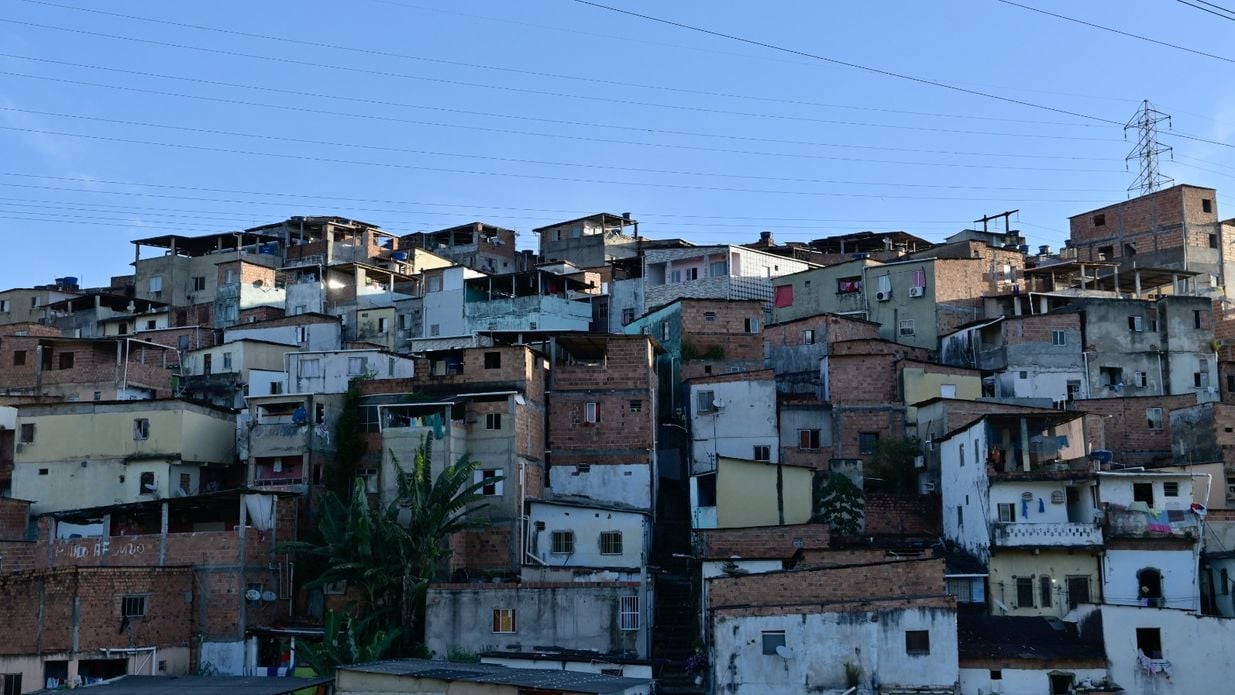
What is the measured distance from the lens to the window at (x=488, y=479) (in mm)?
40188

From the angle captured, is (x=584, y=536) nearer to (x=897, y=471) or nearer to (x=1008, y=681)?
(x=897, y=471)

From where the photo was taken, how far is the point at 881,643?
1252 inches

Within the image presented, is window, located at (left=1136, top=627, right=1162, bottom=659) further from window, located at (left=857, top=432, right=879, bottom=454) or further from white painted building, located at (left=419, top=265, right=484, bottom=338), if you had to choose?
white painted building, located at (left=419, top=265, right=484, bottom=338)

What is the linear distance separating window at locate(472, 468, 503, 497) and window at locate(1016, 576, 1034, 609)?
15137 mm

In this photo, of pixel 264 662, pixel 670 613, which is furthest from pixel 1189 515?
pixel 264 662

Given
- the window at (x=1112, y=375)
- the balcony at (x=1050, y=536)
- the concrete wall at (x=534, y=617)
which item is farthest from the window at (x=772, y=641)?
the window at (x=1112, y=375)

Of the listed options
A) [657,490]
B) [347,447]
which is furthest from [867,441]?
[347,447]

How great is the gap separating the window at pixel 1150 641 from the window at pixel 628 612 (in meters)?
12.6

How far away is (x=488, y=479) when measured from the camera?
39.4 meters

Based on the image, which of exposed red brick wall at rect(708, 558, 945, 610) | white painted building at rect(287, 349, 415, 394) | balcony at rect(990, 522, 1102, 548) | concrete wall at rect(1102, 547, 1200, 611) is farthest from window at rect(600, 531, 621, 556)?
concrete wall at rect(1102, 547, 1200, 611)

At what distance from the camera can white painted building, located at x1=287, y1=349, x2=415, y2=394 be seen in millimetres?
49312

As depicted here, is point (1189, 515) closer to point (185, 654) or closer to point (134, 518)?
point (185, 654)

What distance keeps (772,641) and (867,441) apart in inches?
600

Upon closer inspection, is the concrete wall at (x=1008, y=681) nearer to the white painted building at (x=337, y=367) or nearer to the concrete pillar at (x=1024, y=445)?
the concrete pillar at (x=1024, y=445)
